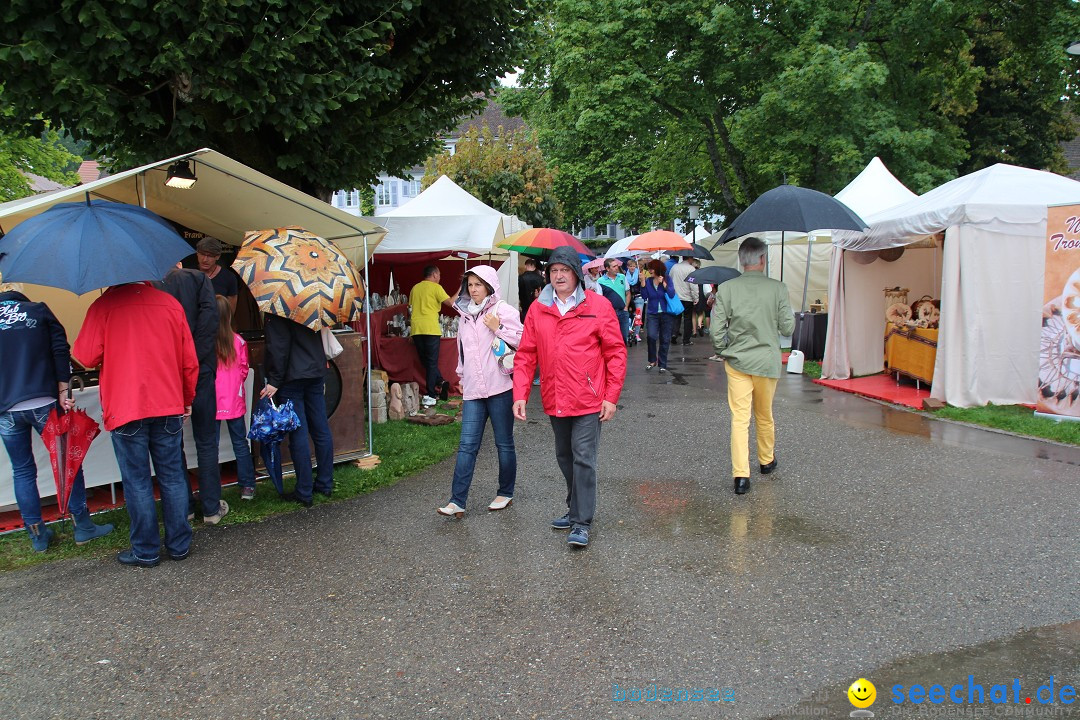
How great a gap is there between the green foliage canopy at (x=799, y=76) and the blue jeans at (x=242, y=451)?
11.2 m

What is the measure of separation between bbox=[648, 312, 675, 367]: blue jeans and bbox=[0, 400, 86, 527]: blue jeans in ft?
31.3

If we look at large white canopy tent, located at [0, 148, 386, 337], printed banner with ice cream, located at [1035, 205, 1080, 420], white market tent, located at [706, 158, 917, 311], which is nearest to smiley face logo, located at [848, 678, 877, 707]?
large white canopy tent, located at [0, 148, 386, 337]

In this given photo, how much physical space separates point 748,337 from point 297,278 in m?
3.35

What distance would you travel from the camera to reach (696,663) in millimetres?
3379

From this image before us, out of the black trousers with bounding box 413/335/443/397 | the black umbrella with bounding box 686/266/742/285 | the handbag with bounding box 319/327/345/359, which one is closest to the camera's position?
the handbag with bounding box 319/327/345/359

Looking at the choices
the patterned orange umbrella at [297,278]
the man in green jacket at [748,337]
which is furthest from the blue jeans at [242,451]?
the man in green jacket at [748,337]

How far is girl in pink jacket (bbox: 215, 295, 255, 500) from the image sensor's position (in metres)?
5.47

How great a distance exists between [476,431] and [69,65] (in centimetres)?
459

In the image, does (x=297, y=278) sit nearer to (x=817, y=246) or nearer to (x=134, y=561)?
(x=134, y=561)

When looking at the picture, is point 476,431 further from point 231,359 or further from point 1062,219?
point 1062,219

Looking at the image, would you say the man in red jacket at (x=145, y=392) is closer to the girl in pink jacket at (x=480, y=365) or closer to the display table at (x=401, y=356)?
the girl in pink jacket at (x=480, y=365)

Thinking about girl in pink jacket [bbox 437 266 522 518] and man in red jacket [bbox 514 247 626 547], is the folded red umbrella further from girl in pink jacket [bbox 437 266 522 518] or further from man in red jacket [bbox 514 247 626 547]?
man in red jacket [bbox 514 247 626 547]

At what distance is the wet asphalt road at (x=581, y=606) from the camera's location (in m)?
3.21

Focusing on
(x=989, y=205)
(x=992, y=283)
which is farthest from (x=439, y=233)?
(x=992, y=283)
